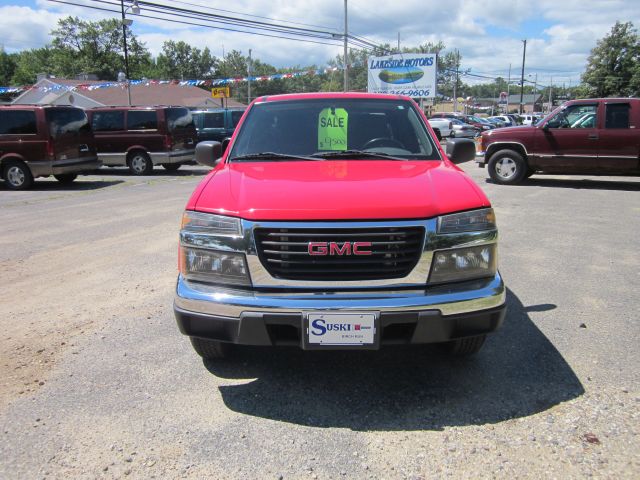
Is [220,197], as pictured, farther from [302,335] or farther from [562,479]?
[562,479]

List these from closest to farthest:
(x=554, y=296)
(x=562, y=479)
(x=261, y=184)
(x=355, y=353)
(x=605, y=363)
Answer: (x=562, y=479), (x=261, y=184), (x=605, y=363), (x=355, y=353), (x=554, y=296)

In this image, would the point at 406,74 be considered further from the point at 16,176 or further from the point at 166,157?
the point at 16,176

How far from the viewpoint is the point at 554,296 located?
4668 mm

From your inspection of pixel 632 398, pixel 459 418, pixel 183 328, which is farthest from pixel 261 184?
pixel 632 398

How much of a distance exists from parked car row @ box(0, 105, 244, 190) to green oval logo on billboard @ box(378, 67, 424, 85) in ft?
64.6

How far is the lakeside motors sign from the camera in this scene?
34844 millimetres

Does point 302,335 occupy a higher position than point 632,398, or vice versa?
point 302,335

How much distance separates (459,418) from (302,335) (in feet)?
3.26

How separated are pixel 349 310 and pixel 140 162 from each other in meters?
14.5

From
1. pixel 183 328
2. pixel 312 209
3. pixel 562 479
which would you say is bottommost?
pixel 562 479

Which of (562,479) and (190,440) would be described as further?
(190,440)

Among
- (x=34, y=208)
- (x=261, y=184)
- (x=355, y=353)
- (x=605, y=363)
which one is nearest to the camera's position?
(x=261, y=184)

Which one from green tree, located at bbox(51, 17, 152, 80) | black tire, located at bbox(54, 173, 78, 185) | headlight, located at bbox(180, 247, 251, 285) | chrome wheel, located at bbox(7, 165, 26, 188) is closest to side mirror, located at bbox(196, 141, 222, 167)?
headlight, located at bbox(180, 247, 251, 285)

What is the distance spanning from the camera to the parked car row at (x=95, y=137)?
12.2 m
